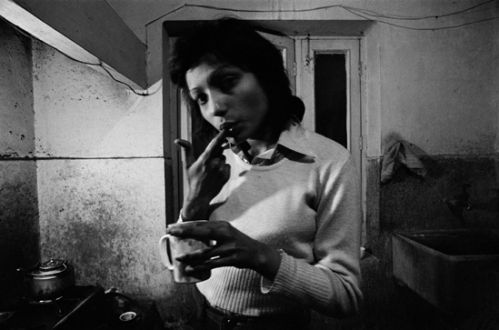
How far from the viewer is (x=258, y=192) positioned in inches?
35.1

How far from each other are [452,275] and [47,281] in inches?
97.9

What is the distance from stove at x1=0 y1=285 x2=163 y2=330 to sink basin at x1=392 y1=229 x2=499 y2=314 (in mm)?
1943

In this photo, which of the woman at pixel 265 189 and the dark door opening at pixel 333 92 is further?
the dark door opening at pixel 333 92

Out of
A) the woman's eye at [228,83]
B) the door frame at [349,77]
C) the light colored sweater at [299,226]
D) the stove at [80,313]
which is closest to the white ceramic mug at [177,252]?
the light colored sweater at [299,226]

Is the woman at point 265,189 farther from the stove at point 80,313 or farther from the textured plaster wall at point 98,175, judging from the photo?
the textured plaster wall at point 98,175

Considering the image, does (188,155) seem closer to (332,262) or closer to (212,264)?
(212,264)

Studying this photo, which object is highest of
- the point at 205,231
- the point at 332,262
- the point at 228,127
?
the point at 228,127

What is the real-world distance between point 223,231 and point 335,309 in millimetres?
385

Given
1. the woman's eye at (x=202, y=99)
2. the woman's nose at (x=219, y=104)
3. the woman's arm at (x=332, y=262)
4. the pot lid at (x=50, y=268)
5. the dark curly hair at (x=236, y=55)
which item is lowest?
the pot lid at (x=50, y=268)

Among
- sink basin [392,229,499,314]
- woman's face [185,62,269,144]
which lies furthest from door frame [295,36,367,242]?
woman's face [185,62,269,144]

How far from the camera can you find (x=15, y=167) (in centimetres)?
218

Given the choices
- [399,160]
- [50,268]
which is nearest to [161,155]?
[50,268]

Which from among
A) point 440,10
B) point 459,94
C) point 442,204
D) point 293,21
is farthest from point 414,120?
point 293,21

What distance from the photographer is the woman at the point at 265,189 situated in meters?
0.71
